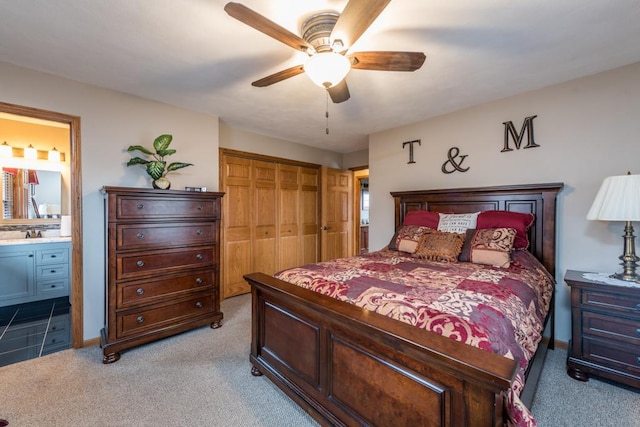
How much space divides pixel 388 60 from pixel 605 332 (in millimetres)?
2361

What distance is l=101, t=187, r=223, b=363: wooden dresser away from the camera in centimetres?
229

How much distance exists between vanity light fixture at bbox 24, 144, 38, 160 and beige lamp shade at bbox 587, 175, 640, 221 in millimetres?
6164

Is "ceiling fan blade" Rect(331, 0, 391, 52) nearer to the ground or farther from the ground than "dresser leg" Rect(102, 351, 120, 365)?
farther from the ground

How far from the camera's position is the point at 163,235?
2.54 meters

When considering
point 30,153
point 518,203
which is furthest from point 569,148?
point 30,153

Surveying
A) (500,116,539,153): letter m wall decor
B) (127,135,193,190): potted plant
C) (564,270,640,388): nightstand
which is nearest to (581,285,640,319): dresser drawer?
(564,270,640,388): nightstand

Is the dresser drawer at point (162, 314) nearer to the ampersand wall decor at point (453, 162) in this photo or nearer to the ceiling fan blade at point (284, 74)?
the ceiling fan blade at point (284, 74)

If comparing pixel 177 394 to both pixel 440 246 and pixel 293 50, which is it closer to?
pixel 440 246

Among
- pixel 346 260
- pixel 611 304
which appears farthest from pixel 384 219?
pixel 611 304

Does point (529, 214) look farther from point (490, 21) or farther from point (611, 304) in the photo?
point (490, 21)

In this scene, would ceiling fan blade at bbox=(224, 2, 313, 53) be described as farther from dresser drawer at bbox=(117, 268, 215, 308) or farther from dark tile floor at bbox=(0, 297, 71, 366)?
dark tile floor at bbox=(0, 297, 71, 366)

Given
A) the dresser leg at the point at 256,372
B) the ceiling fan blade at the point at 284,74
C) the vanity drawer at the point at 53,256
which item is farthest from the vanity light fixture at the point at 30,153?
the dresser leg at the point at 256,372

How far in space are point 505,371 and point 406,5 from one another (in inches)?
71.0

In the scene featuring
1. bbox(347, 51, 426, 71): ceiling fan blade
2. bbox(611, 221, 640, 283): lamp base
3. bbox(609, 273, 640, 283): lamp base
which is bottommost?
bbox(609, 273, 640, 283): lamp base
